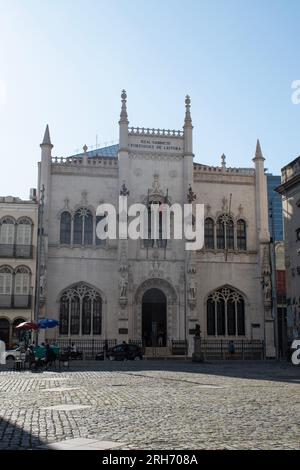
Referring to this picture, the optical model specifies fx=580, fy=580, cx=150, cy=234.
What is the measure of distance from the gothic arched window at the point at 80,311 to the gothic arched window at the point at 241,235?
12410 mm

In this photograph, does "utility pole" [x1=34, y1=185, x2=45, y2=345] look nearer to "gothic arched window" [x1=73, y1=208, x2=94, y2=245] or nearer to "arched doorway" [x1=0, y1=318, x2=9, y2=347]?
"arched doorway" [x1=0, y1=318, x2=9, y2=347]

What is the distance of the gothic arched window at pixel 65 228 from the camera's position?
148 feet

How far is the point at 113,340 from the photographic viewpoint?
43.5 meters

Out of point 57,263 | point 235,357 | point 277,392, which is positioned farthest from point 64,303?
point 277,392

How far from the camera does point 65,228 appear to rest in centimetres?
4538

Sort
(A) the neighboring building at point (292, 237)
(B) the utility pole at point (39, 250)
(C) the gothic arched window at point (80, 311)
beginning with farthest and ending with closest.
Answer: (C) the gothic arched window at point (80, 311) → (B) the utility pole at point (39, 250) → (A) the neighboring building at point (292, 237)

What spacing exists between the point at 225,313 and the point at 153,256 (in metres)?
7.29

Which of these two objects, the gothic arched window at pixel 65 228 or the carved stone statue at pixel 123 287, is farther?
the gothic arched window at pixel 65 228

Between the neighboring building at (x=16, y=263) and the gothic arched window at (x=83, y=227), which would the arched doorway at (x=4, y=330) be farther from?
the gothic arched window at (x=83, y=227)

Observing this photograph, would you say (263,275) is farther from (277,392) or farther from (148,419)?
(148,419)

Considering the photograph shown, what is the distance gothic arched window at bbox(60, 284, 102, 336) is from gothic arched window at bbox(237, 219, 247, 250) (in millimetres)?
12410

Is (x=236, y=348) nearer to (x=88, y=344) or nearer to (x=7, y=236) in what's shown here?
(x=88, y=344)

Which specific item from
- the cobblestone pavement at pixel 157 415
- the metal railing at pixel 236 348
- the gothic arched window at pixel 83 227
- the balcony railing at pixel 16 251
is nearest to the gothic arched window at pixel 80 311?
the gothic arched window at pixel 83 227

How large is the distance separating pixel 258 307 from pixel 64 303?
50.3ft
